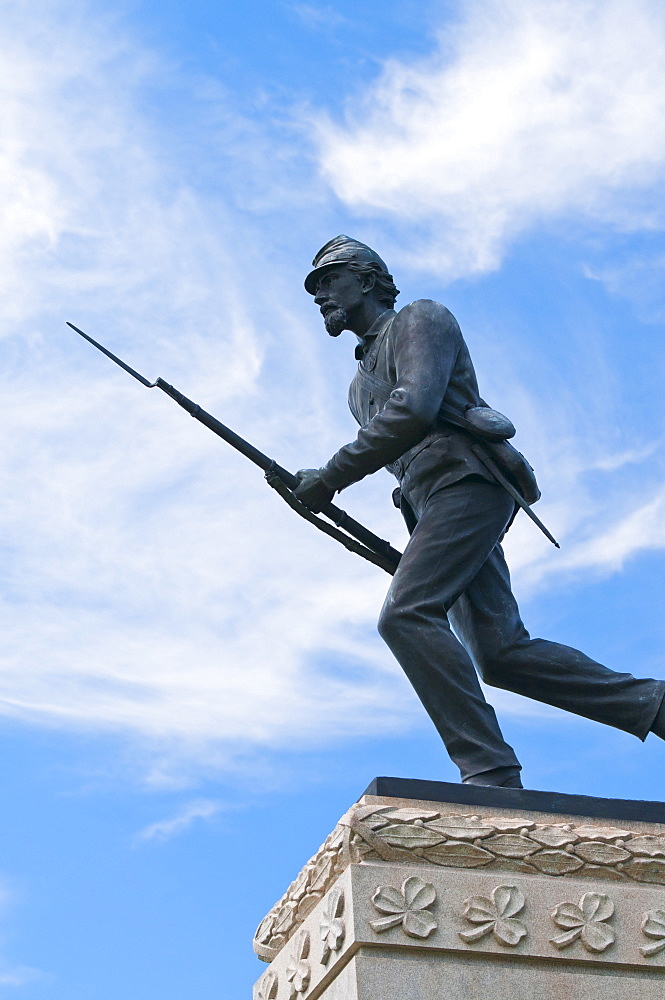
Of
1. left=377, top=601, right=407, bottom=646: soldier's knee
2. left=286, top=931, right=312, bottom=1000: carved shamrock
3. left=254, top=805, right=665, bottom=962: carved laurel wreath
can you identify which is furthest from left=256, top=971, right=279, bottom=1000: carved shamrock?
left=377, top=601, right=407, bottom=646: soldier's knee

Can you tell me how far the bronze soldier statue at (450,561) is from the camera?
22.8ft

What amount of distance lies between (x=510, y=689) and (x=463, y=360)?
1.83 metres

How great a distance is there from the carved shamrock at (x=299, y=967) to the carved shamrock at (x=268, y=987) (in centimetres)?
24

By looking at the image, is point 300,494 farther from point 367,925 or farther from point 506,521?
point 367,925

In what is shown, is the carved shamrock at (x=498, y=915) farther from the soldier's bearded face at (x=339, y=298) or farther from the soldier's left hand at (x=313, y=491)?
the soldier's bearded face at (x=339, y=298)

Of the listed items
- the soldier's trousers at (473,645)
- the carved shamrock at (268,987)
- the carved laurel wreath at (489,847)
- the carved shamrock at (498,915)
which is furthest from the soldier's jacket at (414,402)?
the carved shamrock at (268,987)

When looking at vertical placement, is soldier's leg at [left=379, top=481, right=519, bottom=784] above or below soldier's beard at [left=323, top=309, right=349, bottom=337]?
below

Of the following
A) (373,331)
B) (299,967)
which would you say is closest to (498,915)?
(299,967)

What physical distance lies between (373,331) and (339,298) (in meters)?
0.27

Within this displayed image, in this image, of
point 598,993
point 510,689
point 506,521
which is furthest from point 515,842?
point 506,521

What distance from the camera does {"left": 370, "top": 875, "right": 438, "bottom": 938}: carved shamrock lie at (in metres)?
5.90

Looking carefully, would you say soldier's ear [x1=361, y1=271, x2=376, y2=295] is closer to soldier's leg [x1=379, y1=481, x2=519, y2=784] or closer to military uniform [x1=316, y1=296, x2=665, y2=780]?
military uniform [x1=316, y1=296, x2=665, y2=780]

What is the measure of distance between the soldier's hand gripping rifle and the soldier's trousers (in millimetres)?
453

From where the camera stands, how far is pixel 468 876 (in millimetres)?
6102
